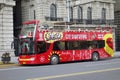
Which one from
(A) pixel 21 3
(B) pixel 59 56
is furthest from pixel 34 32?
(A) pixel 21 3

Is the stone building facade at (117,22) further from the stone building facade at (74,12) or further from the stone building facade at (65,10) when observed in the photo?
the stone building facade at (65,10)

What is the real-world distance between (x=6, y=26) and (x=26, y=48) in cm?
1196

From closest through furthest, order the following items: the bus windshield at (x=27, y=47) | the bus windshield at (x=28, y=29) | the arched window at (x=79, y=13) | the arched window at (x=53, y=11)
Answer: the bus windshield at (x=27, y=47) < the bus windshield at (x=28, y=29) < the arched window at (x=53, y=11) < the arched window at (x=79, y=13)

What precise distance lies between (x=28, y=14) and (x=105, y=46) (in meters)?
20.7

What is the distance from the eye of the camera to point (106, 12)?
177 ft

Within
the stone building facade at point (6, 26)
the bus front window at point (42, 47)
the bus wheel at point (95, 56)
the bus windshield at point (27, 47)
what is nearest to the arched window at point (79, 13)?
the stone building facade at point (6, 26)

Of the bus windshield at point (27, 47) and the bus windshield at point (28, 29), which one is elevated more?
the bus windshield at point (28, 29)

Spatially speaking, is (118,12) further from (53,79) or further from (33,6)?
(53,79)

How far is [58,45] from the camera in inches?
1141

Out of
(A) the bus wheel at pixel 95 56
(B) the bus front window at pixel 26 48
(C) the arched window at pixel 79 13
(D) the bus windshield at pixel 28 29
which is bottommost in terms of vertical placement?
(A) the bus wheel at pixel 95 56

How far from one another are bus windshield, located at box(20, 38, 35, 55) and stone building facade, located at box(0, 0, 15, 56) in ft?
34.1

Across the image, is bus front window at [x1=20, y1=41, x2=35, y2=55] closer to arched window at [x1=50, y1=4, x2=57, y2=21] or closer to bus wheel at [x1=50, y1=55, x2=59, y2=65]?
bus wheel at [x1=50, y1=55, x2=59, y2=65]

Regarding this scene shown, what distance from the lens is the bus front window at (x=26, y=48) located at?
27359 millimetres

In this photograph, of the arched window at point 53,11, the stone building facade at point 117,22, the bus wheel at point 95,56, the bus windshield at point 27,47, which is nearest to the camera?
the bus windshield at point 27,47
